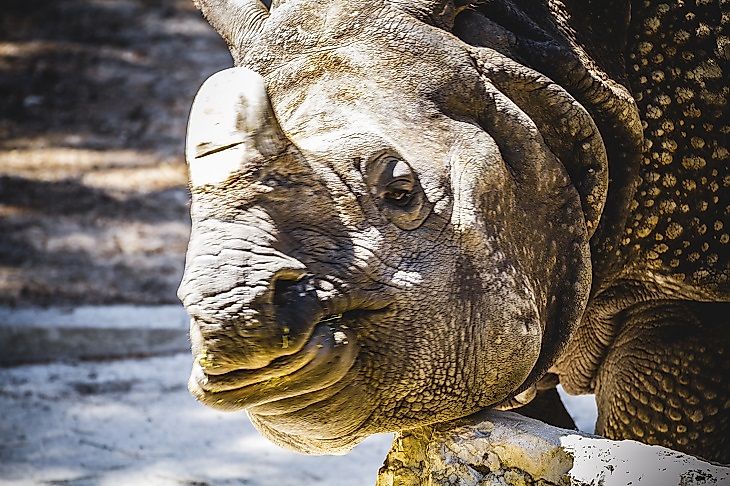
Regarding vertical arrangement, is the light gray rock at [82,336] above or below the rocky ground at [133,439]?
below

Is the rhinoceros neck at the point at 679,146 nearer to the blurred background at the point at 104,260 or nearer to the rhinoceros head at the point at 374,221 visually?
the rhinoceros head at the point at 374,221

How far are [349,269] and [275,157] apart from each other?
237 mm

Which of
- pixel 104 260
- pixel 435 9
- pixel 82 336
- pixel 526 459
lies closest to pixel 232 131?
pixel 435 9

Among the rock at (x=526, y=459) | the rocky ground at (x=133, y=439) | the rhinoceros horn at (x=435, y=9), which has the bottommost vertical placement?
the rocky ground at (x=133, y=439)

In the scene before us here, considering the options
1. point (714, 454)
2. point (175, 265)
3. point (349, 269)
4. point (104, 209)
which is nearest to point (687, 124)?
point (714, 454)

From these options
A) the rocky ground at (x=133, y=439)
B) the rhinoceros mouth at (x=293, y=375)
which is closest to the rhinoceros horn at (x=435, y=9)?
the rhinoceros mouth at (x=293, y=375)

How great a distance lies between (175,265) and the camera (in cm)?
650

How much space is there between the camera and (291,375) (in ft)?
6.75

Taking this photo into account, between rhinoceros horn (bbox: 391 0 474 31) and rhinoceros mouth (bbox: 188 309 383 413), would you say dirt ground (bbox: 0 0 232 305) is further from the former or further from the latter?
rhinoceros mouth (bbox: 188 309 383 413)

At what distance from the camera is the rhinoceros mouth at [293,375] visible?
2.01 metres

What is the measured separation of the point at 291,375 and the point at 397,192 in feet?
1.26

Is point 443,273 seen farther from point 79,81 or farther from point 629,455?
point 79,81

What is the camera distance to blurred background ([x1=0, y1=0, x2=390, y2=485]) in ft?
14.1

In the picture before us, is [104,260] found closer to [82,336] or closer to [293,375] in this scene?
[82,336]
